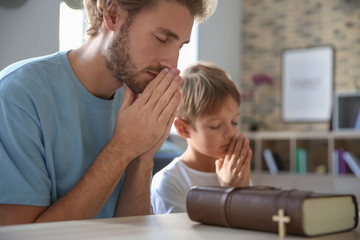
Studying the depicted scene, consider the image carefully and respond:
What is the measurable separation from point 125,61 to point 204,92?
490mm

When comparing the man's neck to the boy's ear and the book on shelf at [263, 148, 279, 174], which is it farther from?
the book on shelf at [263, 148, 279, 174]

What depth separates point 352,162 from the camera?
475 cm

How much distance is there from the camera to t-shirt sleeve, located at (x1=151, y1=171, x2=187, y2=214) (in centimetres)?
150

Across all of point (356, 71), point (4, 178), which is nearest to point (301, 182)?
point (356, 71)

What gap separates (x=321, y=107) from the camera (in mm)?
5570

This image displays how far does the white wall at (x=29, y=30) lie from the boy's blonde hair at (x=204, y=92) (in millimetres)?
726

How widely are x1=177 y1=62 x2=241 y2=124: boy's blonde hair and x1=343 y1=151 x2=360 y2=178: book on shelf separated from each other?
3.41 m

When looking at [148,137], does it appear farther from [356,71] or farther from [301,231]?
[356,71]

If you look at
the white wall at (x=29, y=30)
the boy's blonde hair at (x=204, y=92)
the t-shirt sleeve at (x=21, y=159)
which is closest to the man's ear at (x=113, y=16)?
the t-shirt sleeve at (x=21, y=159)

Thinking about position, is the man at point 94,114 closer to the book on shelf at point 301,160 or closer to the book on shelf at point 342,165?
the book on shelf at point 342,165

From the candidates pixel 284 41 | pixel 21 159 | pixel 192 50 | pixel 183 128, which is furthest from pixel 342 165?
pixel 21 159

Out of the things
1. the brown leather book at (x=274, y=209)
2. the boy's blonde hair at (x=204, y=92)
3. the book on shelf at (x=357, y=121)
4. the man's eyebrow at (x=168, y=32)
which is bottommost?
the book on shelf at (x=357, y=121)

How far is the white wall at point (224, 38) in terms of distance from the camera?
18.7ft

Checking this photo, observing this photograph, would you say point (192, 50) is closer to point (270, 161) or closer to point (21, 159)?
point (270, 161)
